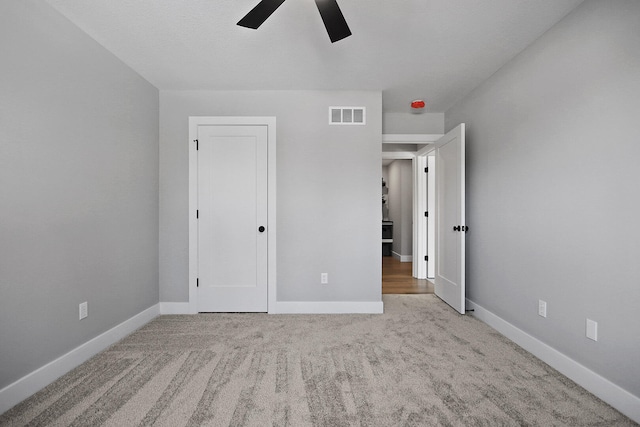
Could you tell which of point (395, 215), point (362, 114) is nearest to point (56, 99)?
point (362, 114)

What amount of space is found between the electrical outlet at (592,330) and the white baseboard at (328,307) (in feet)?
5.60

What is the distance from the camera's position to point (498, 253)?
8.85ft

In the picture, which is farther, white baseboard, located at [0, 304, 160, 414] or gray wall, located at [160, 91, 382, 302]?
gray wall, located at [160, 91, 382, 302]

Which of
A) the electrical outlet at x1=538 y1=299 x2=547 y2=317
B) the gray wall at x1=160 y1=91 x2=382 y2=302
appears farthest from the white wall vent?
the electrical outlet at x1=538 y1=299 x2=547 y2=317

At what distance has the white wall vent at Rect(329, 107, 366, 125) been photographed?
3.13m

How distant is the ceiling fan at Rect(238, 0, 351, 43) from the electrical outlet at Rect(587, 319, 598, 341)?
7.82ft

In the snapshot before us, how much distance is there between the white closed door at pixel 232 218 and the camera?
311 centimetres

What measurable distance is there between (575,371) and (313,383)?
1.75 meters

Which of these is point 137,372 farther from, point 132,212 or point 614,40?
point 614,40

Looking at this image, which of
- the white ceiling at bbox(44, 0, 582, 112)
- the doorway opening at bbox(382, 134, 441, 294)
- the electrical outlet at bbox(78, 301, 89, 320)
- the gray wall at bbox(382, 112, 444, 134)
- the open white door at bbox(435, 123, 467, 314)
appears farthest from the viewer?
the doorway opening at bbox(382, 134, 441, 294)

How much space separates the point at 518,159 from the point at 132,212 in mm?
3573

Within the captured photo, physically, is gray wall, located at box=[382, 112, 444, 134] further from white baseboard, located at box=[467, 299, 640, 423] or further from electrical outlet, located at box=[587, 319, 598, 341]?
electrical outlet, located at box=[587, 319, 598, 341]

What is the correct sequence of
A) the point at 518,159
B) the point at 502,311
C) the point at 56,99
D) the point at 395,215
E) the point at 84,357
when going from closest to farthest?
the point at 56,99 < the point at 84,357 < the point at 518,159 < the point at 502,311 < the point at 395,215

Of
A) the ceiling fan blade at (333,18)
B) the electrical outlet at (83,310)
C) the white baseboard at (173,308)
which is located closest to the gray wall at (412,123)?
the ceiling fan blade at (333,18)
